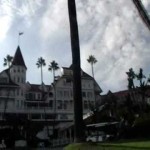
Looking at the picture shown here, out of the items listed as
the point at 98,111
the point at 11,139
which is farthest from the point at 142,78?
the point at 11,139

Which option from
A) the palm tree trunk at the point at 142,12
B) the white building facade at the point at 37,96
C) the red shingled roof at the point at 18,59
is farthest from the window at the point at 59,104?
the palm tree trunk at the point at 142,12

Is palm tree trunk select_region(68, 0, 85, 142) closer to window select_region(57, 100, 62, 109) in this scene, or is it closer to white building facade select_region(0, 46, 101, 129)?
white building facade select_region(0, 46, 101, 129)

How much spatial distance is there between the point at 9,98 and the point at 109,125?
45.7 meters

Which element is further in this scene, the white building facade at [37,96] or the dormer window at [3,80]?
the dormer window at [3,80]

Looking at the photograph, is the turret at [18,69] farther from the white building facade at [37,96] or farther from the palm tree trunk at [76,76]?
the palm tree trunk at [76,76]

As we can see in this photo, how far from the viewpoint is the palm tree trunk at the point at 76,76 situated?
22.0 meters

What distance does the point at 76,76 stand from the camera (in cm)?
2258

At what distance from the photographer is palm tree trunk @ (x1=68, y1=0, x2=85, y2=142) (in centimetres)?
2202

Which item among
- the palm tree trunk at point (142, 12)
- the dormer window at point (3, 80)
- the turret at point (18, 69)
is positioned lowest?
the palm tree trunk at point (142, 12)

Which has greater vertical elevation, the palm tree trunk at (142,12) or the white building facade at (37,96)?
the white building facade at (37,96)

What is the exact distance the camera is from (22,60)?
112 m

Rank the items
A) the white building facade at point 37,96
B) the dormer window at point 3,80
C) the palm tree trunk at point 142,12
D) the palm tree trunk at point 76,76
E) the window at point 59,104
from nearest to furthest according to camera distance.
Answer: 1. the palm tree trunk at point 142,12
2. the palm tree trunk at point 76,76
3. the white building facade at point 37,96
4. the dormer window at point 3,80
5. the window at point 59,104

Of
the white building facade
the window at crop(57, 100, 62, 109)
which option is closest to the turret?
the white building facade

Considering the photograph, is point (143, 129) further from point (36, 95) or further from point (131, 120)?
point (36, 95)
